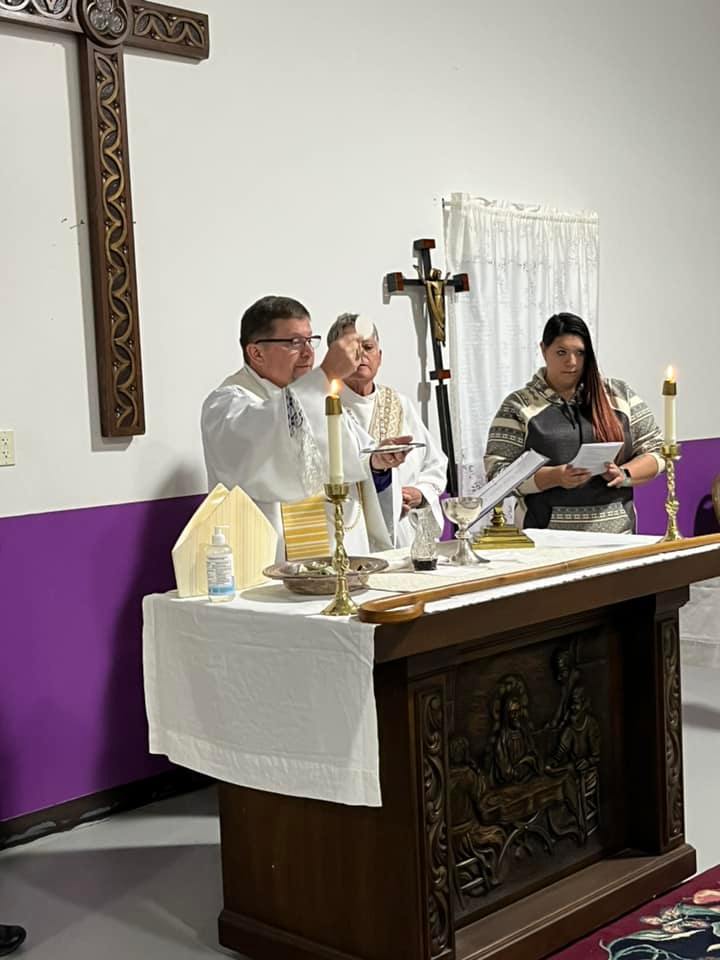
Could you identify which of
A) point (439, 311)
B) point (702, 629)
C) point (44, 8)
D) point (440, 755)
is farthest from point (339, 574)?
point (702, 629)

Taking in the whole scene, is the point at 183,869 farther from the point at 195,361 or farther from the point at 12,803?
the point at 195,361

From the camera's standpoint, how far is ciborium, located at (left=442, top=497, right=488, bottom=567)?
3.00 meters

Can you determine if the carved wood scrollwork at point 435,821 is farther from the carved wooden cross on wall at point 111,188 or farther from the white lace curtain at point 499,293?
the white lace curtain at point 499,293

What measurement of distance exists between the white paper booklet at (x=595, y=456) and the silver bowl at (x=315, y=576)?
4.59 ft

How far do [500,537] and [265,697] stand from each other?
0.92m

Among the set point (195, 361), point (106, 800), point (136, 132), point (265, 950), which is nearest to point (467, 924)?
point (265, 950)

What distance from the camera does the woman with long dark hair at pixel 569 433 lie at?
4.26 m

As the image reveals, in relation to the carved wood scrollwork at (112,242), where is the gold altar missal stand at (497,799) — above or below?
below

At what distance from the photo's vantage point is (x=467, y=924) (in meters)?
2.77

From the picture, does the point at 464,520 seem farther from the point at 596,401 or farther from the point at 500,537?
the point at 596,401

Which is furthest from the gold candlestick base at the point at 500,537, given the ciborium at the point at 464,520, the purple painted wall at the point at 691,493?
the purple painted wall at the point at 691,493

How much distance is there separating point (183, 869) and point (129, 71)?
2514 millimetres

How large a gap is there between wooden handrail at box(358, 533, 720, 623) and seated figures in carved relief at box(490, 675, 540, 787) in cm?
30

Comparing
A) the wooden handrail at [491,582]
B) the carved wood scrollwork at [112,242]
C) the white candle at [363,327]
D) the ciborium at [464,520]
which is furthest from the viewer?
the carved wood scrollwork at [112,242]
